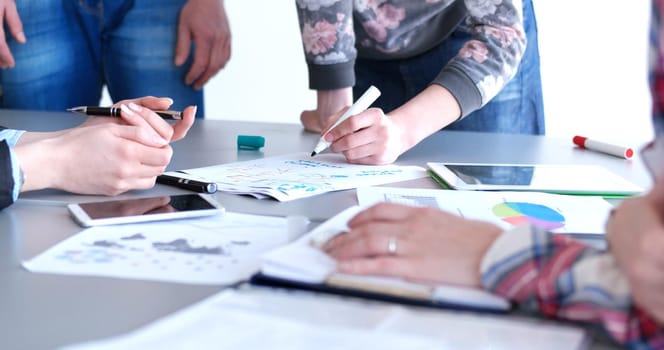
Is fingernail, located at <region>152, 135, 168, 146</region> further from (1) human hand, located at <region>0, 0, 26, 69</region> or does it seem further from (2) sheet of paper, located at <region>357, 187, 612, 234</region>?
(1) human hand, located at <region>0, 0, 26, 69</region>

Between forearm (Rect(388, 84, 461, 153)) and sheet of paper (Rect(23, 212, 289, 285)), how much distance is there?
47cm

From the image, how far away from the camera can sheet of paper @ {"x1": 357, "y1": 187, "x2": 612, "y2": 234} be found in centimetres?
89

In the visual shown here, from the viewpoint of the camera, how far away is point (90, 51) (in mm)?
1908

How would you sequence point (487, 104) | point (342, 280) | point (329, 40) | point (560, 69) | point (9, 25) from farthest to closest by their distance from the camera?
point (560, 69), point (9, 25), point (487, 104), point (329, 40), point (342, 280)

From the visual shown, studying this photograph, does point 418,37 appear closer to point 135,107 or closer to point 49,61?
point 135,107

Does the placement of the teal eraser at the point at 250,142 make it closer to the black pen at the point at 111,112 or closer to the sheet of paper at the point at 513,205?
the black pen at the point at 111,112

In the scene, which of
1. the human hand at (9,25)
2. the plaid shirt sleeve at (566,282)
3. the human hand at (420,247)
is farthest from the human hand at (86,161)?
the human hand at (9,25)

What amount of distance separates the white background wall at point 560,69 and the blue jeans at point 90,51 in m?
1.37

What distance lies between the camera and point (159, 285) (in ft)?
2.22

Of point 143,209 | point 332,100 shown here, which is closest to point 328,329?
point 143,209

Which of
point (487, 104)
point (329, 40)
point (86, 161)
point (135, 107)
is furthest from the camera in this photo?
point (487, 104)

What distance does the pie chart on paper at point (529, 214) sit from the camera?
888 millimetres

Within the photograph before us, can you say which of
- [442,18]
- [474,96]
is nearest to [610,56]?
[442,18]

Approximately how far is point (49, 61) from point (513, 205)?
1287 mm
